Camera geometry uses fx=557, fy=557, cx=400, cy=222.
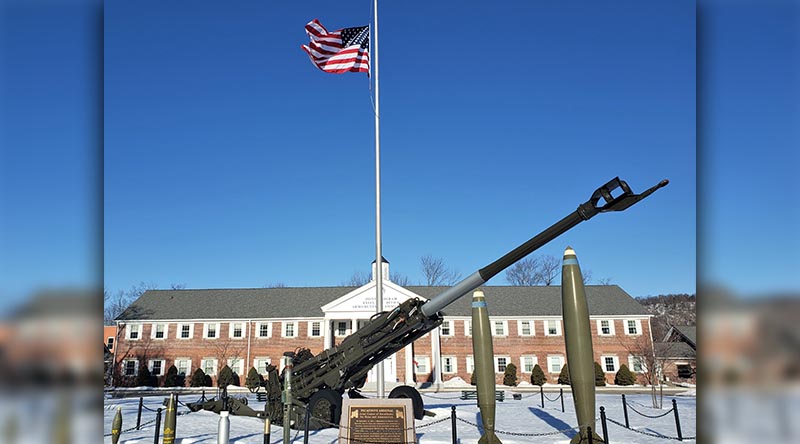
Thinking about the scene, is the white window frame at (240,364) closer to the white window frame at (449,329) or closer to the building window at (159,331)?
the building window at (159,331)

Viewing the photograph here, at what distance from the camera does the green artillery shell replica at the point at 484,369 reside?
11.1 metres

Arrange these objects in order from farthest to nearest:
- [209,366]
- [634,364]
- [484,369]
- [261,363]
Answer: [261,363]
[209,366]
[634,364]
[484,369]

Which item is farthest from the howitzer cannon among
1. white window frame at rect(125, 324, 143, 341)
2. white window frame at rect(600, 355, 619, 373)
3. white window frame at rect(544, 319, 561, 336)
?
white window frame at rect(125, 324, 143, 341)

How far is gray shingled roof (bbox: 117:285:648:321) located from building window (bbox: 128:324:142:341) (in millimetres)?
652

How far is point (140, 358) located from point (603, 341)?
32994 mm

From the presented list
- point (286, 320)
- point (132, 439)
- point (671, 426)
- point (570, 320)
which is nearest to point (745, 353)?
point (570, 320)

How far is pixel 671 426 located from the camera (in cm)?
1433

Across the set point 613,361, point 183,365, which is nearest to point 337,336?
point 183,365

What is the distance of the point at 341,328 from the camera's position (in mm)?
39156

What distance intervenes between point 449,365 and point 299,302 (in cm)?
1220

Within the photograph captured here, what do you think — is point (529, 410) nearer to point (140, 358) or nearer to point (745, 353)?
point (745, 353)

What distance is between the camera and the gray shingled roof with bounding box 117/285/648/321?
40875mm

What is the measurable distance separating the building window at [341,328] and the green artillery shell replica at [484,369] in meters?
28.3

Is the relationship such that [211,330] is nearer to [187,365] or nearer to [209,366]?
[209,366]
